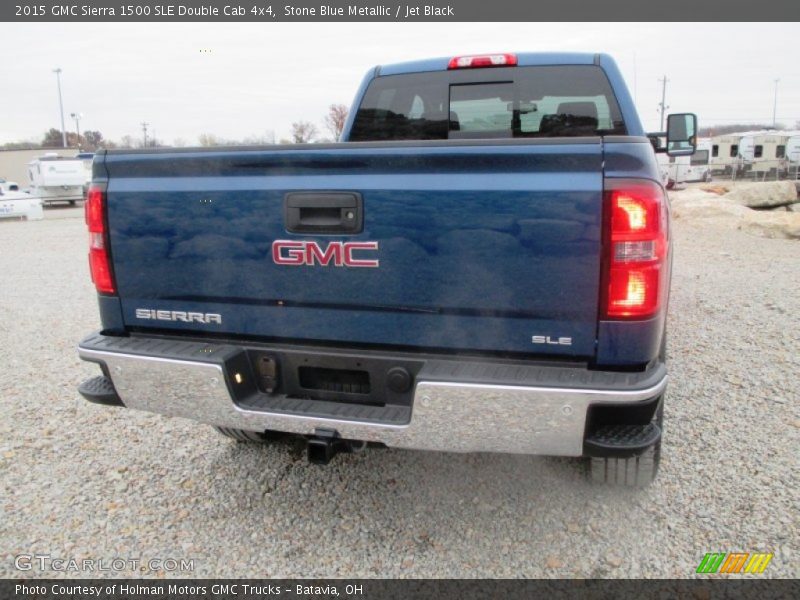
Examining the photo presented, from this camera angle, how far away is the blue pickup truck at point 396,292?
2.20 meters

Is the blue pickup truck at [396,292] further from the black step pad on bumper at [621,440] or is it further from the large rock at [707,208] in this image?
the large rock at [707,208]

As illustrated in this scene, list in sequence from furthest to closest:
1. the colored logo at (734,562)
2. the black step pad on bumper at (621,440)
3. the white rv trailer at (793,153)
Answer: the white rv trailer at (793,153), the colored logo at (734,562), the black step pad on bumper at (621,440)

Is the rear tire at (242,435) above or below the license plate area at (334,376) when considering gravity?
below

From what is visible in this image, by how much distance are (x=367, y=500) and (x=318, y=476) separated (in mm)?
373

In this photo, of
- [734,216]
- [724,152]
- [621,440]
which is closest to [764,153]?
[724,152]

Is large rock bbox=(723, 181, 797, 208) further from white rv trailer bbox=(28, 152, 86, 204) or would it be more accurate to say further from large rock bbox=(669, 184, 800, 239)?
white rv trailer bbox=(28, 152, 86, 204)

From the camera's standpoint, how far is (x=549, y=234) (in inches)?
87.0

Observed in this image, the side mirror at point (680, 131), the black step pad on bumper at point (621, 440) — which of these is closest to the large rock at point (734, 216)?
the side mirror at point (680, 131)

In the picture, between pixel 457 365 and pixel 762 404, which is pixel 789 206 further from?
pixel 457 365

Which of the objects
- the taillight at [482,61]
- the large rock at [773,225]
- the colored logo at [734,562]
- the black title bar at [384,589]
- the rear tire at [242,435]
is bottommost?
the black title bar at [384,589]

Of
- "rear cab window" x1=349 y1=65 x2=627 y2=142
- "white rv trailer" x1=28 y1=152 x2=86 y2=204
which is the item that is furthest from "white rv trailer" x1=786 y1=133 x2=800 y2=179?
"white rv trailer" x1=28 y1=152 x2=86 y2=204

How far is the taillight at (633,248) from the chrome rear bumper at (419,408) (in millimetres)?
283

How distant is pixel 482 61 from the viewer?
4.18 m

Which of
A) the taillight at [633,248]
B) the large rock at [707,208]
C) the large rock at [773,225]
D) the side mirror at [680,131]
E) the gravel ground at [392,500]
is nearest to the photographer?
the taillight at [633,248]
